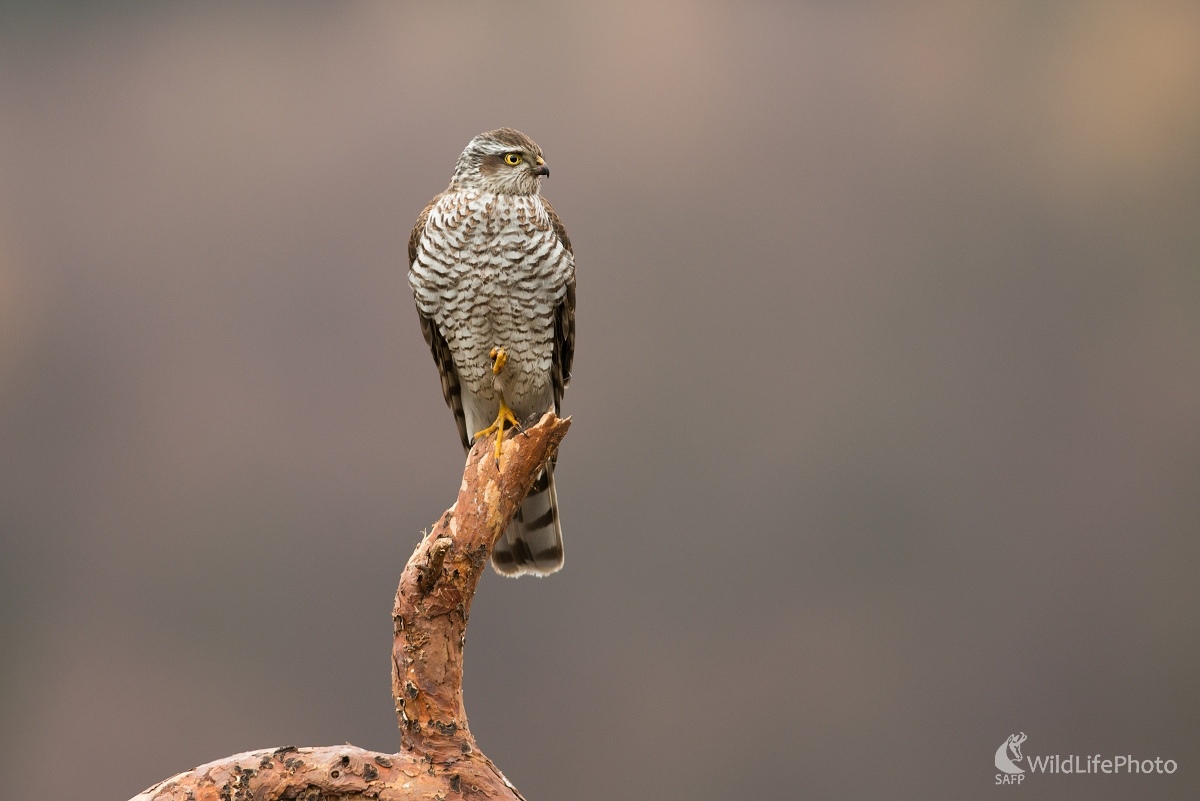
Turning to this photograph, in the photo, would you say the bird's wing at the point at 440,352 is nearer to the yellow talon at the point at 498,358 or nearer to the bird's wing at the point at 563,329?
the yellow talon at the point at 498,358

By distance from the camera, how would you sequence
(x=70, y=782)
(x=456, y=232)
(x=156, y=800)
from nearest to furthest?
(x=156, y=800), (x=456, y=232), (x=70, y=782)

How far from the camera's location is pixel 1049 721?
12.8ft

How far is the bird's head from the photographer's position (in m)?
2.85

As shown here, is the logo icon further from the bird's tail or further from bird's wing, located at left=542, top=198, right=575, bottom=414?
bird's wing, located at left=542, top=198, right=575, bottom=414

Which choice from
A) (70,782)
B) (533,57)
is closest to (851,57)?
(533,57)

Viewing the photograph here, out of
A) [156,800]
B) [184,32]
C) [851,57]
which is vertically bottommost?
[156,800]

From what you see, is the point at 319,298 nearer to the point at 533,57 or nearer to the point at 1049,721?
the point at 533,57

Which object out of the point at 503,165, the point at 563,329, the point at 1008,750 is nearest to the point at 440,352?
the point at 563,329

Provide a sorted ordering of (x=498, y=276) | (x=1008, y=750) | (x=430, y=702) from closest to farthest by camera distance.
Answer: (x=430, y=702) → (x=498, y=276) → (x=1008, y=750)

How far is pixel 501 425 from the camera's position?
9.57ft

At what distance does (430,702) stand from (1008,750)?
8.39ft

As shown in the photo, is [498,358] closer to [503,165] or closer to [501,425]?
[501,425]

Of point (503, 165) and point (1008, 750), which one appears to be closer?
point (503, 165)

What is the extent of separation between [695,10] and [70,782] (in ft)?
13.0
